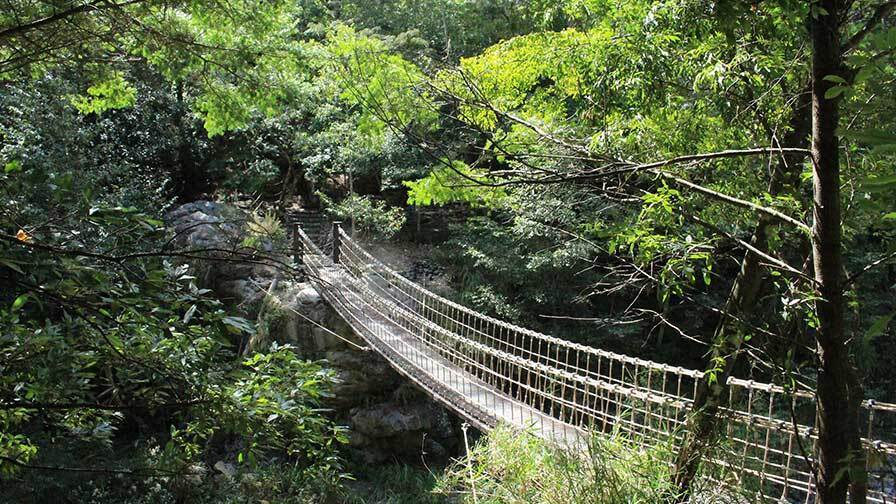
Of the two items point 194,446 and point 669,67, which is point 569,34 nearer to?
point 669,67

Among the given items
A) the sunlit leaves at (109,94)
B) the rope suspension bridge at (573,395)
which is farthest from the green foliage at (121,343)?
the sunlit leaves at (109,94)

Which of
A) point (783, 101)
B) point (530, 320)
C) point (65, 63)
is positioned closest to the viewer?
point (783, 101)

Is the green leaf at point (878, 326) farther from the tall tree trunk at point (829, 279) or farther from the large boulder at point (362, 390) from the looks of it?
the large boulder at point (362, 390)

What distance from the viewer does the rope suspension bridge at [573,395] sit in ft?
5.78

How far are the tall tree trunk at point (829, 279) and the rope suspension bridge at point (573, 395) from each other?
6cm

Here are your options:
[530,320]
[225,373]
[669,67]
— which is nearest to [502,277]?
[530,320]

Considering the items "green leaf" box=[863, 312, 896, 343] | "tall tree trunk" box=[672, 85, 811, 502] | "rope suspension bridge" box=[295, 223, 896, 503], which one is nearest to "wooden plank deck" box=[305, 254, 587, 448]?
"rope suspension bridge" box=[295, 223, 896, 503]

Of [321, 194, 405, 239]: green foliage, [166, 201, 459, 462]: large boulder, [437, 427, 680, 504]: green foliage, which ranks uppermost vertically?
[321, 194, 405, 239]: green foliage

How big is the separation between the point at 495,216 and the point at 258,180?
2953 millimetres

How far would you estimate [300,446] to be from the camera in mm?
1515

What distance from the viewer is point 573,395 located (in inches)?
119

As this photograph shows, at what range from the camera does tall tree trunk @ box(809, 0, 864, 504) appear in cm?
80

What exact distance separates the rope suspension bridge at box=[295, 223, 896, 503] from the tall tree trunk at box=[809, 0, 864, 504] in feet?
0.19

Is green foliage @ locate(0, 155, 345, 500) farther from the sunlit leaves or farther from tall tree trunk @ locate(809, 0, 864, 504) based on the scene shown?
the sunlit leaves
